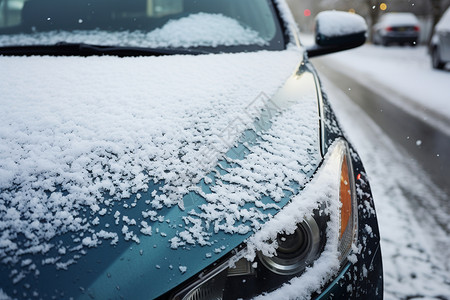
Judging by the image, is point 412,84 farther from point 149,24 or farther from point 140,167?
point 140,167

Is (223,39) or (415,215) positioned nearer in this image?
(223,39)

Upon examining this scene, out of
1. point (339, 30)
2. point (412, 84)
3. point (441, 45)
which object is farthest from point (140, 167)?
point (441, 45)

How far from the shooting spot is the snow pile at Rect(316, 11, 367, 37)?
199 centimetres

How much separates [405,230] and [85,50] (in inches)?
79.9

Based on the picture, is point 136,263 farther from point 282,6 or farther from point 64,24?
point 282,6

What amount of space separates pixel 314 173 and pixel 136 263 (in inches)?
20.7

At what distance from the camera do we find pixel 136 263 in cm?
82

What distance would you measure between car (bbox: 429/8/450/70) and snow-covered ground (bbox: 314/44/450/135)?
0.24 metres

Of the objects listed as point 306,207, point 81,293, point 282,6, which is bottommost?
point 81,293

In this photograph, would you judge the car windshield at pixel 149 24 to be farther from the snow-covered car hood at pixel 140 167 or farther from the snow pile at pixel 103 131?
the snow-covered car hood at pixel 140 167

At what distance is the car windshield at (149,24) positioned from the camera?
1788 mm

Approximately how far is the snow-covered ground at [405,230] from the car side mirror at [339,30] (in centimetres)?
43

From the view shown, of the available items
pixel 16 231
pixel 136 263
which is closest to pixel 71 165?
pixel 16 231

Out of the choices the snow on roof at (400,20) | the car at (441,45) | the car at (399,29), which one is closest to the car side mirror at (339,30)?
the car at (441,45)
